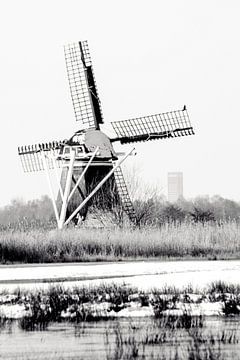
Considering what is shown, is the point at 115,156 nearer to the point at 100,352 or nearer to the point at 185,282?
the point at 185,282

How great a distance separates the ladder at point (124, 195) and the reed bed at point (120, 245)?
9.22 metres

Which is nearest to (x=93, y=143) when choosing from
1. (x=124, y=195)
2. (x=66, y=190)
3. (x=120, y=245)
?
(x=66, y=190)

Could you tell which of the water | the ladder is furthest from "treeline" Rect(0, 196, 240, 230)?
the water

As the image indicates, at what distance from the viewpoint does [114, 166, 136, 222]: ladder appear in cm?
4031

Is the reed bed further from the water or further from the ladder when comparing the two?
the water

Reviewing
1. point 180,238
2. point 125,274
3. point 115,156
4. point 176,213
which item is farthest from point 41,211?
point 125,274

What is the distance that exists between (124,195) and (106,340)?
32.1 meters

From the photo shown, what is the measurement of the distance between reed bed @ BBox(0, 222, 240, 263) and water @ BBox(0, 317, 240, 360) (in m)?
17.3

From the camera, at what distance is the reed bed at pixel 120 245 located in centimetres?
2823

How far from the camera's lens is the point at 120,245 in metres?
29.6

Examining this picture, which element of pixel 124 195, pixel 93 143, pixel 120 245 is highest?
pixel 93 143

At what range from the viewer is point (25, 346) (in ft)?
29.6

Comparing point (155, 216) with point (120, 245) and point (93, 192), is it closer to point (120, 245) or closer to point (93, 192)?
point (93, 192)

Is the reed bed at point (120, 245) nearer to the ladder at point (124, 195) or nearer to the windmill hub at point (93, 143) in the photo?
the ladder at point (124, 195)
